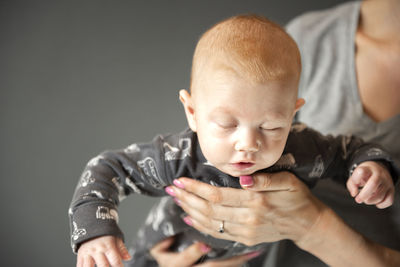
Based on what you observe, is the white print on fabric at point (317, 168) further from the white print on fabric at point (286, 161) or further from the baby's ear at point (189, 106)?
the baby's ear at point (189, 106)

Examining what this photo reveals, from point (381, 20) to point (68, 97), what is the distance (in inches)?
39.8

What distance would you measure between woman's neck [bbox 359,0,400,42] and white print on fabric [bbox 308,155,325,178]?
545 mm

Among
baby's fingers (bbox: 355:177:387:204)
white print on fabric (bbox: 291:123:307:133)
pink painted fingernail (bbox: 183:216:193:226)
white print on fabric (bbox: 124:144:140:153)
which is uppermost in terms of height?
white print on fabric (bbox: 124:144:140:153)

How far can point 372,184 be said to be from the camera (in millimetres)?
814

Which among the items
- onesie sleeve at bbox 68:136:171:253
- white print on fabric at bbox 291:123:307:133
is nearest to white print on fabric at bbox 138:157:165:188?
onesie sleeve at bbox 68:136:171:253

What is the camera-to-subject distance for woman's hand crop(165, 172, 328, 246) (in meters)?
0.82

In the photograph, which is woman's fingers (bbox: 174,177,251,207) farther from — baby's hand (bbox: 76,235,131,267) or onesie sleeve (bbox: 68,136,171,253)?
baby's hand (bbox: 76,235,131,267)

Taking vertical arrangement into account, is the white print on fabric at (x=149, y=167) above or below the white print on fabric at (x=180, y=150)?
below

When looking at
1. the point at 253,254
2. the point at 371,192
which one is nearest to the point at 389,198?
the point at 371,192

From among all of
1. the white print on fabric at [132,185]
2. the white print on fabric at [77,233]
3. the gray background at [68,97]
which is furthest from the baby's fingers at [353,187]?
the gray background at [68,97]

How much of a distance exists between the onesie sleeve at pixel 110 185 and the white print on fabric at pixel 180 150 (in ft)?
0.05

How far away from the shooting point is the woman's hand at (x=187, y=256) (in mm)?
954

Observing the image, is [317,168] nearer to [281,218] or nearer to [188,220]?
[281,218]

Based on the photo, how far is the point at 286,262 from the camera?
1064mm
